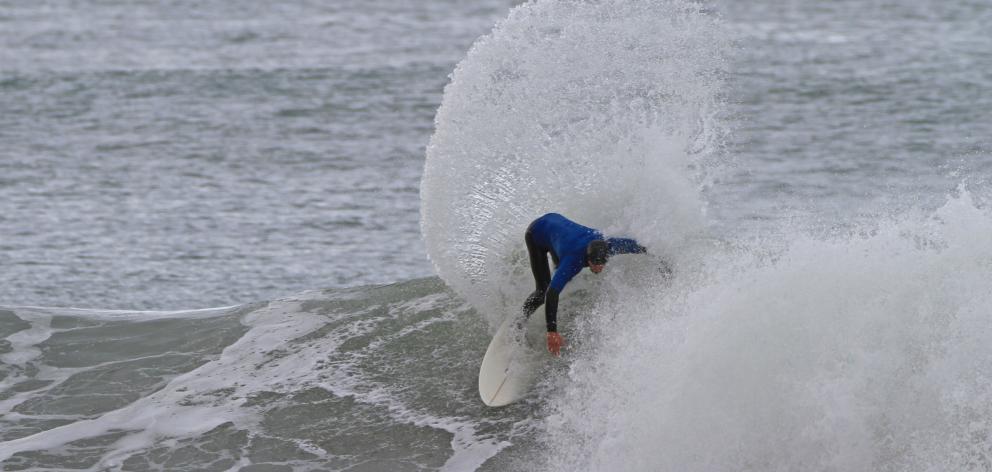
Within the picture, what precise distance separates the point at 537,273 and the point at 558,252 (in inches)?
20.9

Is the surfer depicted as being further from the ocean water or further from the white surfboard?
the ocean water

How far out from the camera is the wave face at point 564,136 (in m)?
12.6

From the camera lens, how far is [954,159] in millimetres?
22547

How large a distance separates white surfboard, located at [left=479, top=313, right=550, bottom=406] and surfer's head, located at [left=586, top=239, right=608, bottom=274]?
1048 millimetres

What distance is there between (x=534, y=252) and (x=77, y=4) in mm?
33772

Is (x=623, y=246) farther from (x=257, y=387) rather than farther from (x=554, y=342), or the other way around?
(x=257, y=387)

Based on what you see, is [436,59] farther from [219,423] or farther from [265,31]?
[219,423]

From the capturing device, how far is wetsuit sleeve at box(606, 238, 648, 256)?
11539 millimetres

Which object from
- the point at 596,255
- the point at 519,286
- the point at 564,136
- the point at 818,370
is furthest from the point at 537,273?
the point at 818,370

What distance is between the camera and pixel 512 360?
11531mm

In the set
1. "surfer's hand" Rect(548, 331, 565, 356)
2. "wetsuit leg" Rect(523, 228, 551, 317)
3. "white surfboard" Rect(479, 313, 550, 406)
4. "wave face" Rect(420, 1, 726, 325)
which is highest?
"wave face" Rect(420, 1, 726, 325)

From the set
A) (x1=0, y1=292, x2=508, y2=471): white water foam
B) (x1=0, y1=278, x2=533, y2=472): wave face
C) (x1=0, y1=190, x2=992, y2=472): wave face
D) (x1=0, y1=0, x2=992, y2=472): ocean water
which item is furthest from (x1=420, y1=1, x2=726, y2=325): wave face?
(x1=0, y1=292, x2=508, y2=471): white water foam

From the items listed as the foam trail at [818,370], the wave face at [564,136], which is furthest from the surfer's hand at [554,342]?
the wave face at [564,136]

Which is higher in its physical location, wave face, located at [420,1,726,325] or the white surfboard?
wave face, located at [420,1,726,325]
